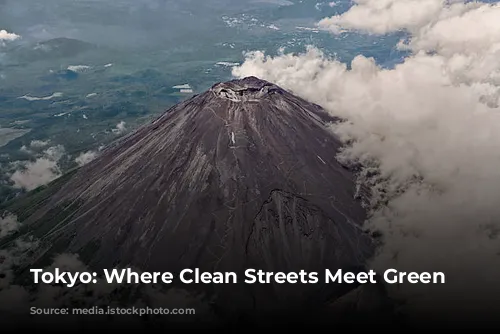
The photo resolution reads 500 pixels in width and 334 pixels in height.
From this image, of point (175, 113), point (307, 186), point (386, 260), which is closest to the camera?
point (386, 260)

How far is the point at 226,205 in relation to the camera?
71.4m

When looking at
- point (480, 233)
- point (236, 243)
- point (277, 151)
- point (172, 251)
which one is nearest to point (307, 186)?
point (277, 151)

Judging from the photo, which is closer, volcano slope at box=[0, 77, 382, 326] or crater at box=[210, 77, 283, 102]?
volcano slope at box=[0, 77, 382, 326]

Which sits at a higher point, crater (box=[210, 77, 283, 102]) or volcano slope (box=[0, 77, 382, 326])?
crater (box=[210, 77, 283, 102])

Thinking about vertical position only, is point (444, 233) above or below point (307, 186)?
below

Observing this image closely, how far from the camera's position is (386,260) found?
69.1 m

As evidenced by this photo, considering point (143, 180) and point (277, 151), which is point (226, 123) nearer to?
point (277, 151)

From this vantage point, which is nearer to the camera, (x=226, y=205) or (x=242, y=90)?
(x=226, y=205)

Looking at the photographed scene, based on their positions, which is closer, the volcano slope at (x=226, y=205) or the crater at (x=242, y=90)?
the volcano slope at (x=226, y=205)

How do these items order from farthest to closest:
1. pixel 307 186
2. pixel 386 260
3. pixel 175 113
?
1. pixel 175 113
2. pixel 307 186
3. pixel 386 260

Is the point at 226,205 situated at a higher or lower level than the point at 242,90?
lower

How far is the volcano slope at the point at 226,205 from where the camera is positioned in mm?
67125

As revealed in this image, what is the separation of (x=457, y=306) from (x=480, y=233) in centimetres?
1734

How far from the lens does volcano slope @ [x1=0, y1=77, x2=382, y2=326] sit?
67125 mm
